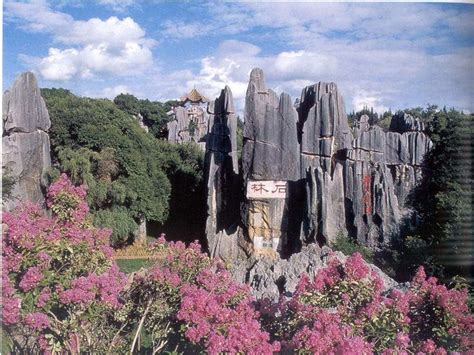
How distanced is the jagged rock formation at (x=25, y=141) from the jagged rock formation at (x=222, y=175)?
3695 millimetres

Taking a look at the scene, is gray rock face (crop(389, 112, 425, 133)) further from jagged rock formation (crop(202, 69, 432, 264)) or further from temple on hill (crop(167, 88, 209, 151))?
temple on hill (crop(167, 88, 209, 151))

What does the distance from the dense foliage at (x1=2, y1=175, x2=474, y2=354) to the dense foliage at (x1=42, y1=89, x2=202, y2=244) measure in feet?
8.55

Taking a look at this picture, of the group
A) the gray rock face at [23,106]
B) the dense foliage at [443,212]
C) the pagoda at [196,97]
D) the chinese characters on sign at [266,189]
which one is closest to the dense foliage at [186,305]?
the dense foliage at [443,212]

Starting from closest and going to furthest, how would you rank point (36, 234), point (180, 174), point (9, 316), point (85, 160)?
point (9, 316) < point (36, 234) < point (85, 160) < point (180, 174)

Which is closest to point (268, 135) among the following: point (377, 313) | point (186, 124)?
point (377, 313)

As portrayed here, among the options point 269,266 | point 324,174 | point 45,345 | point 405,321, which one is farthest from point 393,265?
point 45,345

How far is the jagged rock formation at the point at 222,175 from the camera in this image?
8.53 m

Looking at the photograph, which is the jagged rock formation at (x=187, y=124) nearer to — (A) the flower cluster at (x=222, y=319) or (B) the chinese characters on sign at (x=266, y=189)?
(B) the chinese characters on sign at (x=266, y=189)

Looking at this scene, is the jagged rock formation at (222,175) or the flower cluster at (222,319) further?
the jagged rock formation at (222,175)

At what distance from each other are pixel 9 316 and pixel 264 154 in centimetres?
527

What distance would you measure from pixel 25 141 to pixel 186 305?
3052mm

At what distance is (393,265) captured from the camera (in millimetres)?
6039

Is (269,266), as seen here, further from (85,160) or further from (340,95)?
(340,95)

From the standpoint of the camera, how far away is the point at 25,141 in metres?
4.83
